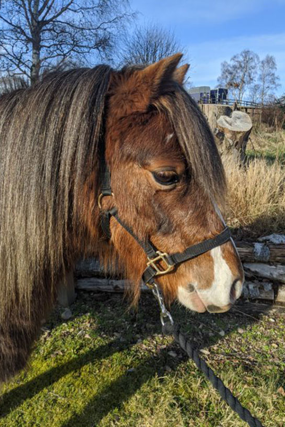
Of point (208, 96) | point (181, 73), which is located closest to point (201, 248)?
point (181, 73)

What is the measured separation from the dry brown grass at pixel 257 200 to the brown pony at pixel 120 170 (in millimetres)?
3075

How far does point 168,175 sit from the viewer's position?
1287 mm

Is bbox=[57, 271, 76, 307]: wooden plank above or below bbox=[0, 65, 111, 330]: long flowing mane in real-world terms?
below

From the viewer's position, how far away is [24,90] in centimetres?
152

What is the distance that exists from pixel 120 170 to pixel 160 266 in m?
0.52

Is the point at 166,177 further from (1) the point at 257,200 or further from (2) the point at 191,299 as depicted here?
(1) the point at 257,200

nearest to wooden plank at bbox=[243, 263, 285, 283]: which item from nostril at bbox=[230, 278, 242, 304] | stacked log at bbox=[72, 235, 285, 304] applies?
stacked log at bbox=[72, 235, 285, 304]

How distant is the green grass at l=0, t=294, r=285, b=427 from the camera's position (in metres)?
2.24

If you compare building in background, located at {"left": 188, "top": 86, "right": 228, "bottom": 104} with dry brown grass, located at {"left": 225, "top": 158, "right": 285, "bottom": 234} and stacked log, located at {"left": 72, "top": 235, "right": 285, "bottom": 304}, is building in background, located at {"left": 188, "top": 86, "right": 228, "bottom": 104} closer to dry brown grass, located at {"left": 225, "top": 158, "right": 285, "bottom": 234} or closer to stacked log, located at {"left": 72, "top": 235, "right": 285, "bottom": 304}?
dry brown grass, located at {"left": 225, "top": 158, "right": 285, "bottom": 234}

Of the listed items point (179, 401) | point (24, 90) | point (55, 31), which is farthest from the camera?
point (55, 31)

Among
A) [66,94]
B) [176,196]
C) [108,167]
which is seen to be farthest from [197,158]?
[66,94]

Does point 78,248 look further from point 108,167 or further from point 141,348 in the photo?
point 141,348

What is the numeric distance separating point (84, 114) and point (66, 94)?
16 cm

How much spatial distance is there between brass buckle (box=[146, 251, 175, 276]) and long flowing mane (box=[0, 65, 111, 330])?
47 cm
